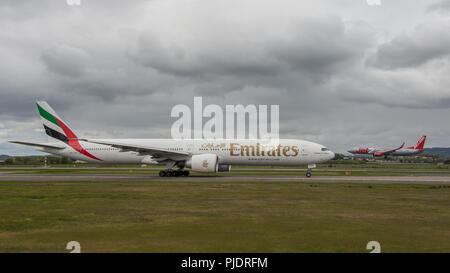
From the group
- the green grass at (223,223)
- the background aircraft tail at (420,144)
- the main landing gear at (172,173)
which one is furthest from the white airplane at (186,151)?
the background aircraft tail at (420,144)

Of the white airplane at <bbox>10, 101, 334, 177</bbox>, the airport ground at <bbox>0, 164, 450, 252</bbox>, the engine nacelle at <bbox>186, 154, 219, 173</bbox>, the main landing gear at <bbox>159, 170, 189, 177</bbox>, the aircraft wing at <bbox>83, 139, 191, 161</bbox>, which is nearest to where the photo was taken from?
the airport ground at <bbox>0, 164, 450, 252</bbox>

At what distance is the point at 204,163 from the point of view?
1437 inches

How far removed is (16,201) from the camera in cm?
1788

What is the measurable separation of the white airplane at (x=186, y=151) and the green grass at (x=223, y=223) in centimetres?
1792

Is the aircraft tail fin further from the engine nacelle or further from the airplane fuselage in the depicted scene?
the engine nacelle

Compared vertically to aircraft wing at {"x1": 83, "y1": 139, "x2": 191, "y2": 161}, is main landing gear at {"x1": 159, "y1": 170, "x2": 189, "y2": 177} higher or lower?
lower

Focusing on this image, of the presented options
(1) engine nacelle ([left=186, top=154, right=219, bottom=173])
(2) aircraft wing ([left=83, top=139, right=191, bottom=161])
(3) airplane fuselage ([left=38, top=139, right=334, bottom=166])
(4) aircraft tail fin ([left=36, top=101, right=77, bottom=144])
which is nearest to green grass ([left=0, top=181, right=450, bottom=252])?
(1) engine nacelle ([left=186, top=154, right=219, bottom=173])

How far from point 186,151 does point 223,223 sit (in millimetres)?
29577

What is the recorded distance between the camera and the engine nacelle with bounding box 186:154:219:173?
36438 millimetres

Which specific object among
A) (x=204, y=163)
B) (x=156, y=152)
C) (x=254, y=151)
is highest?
(x=254, y=151)

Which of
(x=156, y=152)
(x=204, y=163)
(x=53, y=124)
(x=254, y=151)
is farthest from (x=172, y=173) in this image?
(x=53, y=124)

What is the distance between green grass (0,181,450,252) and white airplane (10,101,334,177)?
706 inches

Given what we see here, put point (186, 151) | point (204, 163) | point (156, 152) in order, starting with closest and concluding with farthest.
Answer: point (204, 163)
point (156, 152)
point (186, 151)

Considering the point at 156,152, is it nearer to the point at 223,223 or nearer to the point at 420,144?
the point at 223,223
